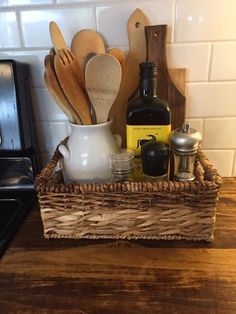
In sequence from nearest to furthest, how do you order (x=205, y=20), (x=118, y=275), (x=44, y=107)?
(x=118, y=275) → (x=205, y=20) → (x=44, y=107)

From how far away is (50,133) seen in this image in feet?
2.43

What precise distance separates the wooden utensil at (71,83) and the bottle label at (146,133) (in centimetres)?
8

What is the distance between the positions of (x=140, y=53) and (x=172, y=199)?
1.10 ft

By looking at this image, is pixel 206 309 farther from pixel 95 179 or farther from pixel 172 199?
pixel 95 179

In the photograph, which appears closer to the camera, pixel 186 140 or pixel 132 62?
pixel 186 140

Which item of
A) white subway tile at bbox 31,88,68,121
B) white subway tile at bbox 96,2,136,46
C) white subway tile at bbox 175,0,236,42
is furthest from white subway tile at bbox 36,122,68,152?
white subway tile at bbox 175,0,236,42

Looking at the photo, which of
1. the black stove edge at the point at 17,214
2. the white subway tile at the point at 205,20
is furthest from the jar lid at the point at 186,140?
the black stove edge at the point at 17,214

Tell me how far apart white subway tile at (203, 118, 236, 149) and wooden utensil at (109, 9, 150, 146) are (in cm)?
20

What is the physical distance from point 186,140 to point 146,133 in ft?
0.27

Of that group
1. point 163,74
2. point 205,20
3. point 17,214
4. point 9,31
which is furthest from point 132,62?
point 17,214

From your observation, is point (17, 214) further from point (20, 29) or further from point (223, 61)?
point (223, 61)

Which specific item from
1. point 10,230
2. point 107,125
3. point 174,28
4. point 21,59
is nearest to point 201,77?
point 174,28

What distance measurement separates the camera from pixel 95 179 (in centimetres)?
54

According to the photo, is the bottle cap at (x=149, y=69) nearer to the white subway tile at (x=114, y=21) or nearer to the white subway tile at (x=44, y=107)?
the white subway tile at (x=114, y=21)
